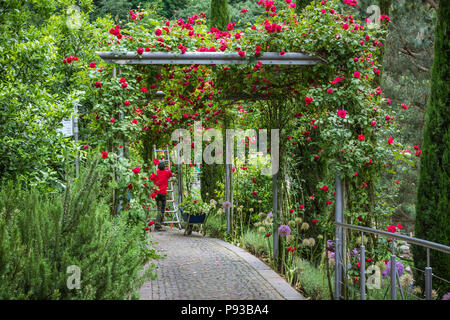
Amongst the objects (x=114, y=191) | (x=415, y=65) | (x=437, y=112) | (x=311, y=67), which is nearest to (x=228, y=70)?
(x=311, y=67)

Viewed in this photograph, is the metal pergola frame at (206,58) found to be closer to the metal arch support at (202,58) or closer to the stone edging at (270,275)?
the metal arch support at (202,58)

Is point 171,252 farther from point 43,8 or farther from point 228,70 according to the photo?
point 43,8

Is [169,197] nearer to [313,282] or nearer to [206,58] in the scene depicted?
[313,282]

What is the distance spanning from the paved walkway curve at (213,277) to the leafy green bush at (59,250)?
58.0 inches

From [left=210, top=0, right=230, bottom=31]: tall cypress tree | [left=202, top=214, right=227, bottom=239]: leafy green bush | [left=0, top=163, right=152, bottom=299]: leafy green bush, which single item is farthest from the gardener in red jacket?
[left=0, top=163, right=152, bottom=299]: leafy green bush

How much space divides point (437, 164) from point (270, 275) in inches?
103

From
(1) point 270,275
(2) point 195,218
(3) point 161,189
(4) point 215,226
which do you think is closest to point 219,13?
(3) point 161,189

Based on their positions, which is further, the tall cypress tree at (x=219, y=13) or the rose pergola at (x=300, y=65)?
the tall cypress tree at (x=219, y=13)

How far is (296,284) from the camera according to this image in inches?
199

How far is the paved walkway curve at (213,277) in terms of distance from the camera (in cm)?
448

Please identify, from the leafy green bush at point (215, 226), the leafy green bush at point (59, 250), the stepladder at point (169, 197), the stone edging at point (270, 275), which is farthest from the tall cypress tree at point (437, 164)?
the stepladder at point (169, 197)

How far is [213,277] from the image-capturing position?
5.23 m

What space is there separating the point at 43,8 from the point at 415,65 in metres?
11.3

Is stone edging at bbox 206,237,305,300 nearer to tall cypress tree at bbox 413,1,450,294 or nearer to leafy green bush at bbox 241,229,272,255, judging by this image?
leafy green bush at bbox 241,229,272,255
